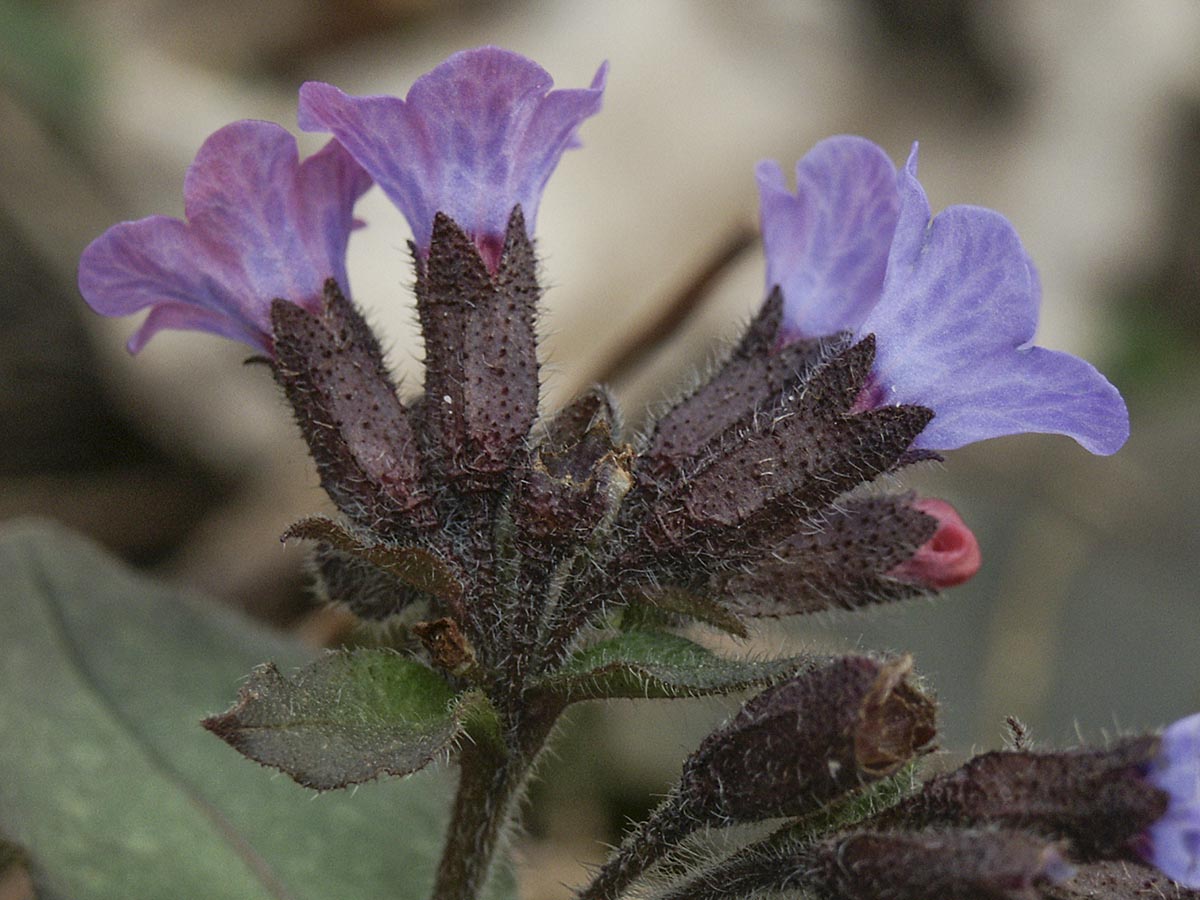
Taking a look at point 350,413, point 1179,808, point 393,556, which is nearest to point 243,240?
point 350,413

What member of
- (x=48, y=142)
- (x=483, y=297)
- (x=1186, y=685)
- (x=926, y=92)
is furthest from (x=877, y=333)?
(x=926, y=92)

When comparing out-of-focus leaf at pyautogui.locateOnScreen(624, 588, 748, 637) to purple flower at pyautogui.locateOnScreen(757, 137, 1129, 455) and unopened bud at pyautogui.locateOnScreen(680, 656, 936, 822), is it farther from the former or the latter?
purple flower at pyautogui.locateOnScreen(757, 137, 1129, 455)

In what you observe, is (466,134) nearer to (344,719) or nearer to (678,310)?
(344,719)

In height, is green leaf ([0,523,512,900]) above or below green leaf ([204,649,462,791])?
below

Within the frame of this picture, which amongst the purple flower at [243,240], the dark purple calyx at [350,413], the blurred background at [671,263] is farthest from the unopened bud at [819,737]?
the blurred background at [671,263]

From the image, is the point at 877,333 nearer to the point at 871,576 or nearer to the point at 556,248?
the point at 871,576

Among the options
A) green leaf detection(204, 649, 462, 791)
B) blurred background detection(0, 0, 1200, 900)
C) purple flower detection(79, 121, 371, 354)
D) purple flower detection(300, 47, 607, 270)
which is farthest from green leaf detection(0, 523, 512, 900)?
purple flower detection(300, 47, 607, 270)

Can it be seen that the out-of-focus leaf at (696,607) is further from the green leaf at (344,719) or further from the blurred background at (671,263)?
the blurred background at (671,263)
